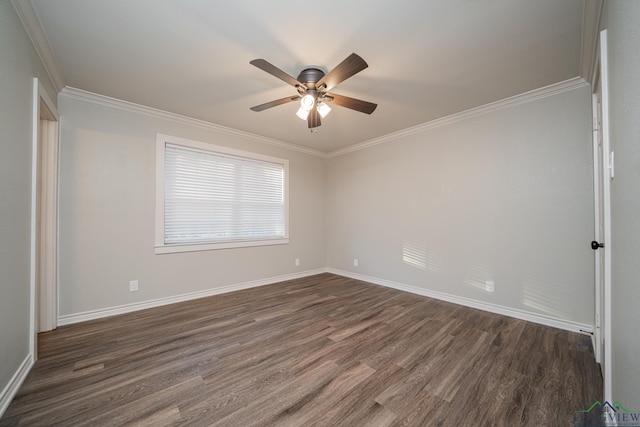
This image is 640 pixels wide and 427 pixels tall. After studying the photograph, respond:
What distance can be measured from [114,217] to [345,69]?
10.2ft

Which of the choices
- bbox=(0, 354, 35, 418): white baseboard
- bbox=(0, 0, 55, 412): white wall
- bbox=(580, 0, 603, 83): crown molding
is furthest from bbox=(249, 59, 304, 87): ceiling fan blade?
bbox=(0, 354, 35, 418): white baseboard

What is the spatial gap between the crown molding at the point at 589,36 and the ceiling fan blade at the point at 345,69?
145 centimetres

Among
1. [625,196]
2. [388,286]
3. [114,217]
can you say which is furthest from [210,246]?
[625,196]

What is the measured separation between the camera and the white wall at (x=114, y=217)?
8.79ft

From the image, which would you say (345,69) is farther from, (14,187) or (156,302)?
(156,302)

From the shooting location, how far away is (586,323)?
2.41m

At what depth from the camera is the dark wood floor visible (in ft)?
4.71

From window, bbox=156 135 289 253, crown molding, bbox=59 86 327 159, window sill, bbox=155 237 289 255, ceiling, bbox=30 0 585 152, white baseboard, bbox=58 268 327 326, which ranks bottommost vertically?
white baseboard, bbox=58 268 327 326

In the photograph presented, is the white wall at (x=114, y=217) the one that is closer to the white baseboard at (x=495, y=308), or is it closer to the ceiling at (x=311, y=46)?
the ceiling at (x=311, y=46)

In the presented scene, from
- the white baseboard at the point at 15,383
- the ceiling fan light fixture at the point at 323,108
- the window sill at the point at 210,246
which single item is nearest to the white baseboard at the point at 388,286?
the window sill at the point at 210,246

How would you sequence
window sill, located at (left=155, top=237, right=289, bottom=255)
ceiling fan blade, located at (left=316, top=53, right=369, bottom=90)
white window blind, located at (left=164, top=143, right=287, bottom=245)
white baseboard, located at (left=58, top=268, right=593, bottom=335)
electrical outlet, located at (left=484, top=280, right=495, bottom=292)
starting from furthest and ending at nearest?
white window blind, located at (left=164, top=143, right=287, bottom=245) → window sill, located at (left=155, top=237, right=289, bottom=255) → electrical outlet, located at (left=484, top=280, right=495, bottom=292) → white baseboard, located at (left=58, top=268, right=593, bottom=335) → ceiling fan blade, located at (left=316, top=53, right=369, bottom=90)

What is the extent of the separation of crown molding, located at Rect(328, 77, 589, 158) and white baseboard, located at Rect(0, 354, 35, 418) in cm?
467

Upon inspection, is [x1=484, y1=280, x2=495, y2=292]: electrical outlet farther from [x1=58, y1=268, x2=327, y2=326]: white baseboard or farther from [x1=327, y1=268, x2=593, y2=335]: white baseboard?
[x1=58, y1=268, x2=327, y2=326]: white baseboard

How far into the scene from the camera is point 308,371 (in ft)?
6.01
